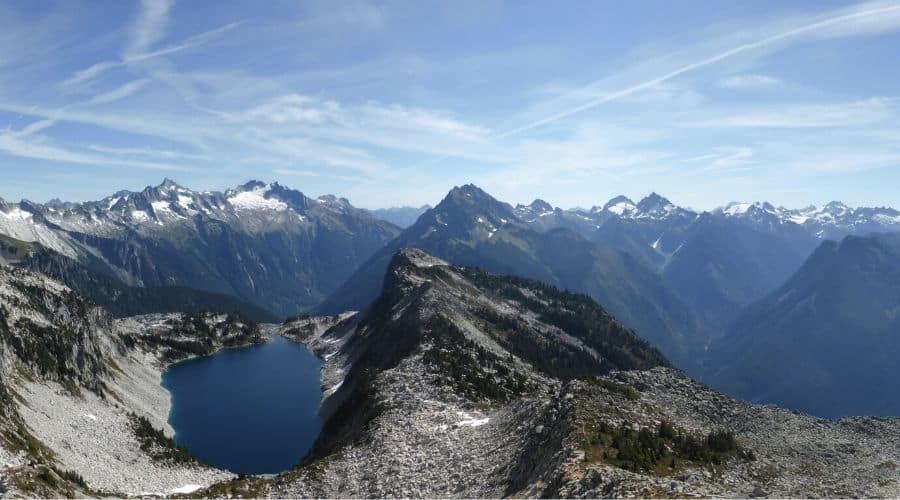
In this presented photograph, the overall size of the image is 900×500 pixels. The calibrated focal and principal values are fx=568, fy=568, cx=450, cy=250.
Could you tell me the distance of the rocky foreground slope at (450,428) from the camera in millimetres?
43406

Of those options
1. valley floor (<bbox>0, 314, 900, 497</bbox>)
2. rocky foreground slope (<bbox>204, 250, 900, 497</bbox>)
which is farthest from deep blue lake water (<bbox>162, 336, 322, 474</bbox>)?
rocky foreground slope (<bbox>204, 250, 900, 497</bbox>)

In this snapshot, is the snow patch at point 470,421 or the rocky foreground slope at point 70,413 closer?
the rocky foreground slope at point 70,413

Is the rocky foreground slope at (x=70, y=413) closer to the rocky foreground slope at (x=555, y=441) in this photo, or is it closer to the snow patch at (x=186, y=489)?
the snow patch at (x=186, y=489)

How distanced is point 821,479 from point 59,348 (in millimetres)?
119640

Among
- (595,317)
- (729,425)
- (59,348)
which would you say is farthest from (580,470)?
(595,317)

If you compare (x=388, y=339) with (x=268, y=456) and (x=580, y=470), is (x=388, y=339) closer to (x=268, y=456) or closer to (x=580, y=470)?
(x=268, y=456)

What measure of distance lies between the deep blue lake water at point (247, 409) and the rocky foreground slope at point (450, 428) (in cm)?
691

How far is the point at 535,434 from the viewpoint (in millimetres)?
51094

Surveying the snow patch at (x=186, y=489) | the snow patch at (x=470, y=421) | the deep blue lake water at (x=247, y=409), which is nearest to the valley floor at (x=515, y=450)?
the snow patch at (x=470, y=421)

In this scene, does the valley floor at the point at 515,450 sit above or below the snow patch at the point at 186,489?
above

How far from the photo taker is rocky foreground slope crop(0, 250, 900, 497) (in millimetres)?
43406

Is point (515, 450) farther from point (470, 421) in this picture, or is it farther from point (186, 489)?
point (186, 489)

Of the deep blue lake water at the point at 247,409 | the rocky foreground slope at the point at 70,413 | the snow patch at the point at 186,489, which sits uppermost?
the rocky foreground slope at the point at 70,413

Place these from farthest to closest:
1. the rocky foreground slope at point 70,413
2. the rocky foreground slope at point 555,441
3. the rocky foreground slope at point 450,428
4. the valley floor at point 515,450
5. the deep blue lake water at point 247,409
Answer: the deep blue lake water at point 247,409 < the rocky foreground slope at point 70,413 < the rocky foreground slope at point 450,428 < the rocky foreground slope at point 555,441 < the valley floor at point 515,450
